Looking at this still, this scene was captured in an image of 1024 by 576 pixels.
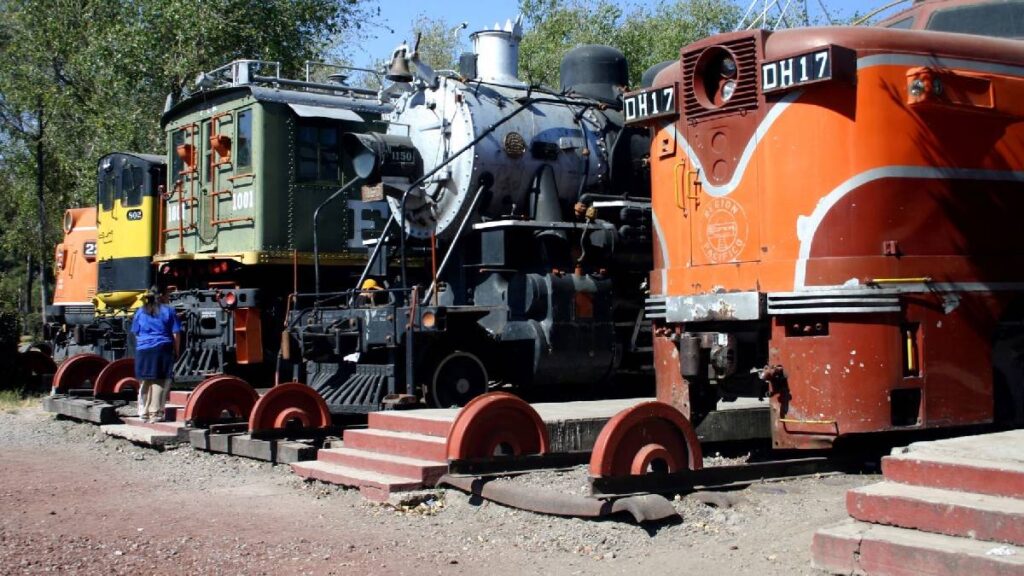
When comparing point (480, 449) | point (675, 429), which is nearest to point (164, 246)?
point (480, 449)

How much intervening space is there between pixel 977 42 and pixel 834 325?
7.69ft

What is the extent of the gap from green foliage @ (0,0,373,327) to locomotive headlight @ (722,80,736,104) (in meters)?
18.3

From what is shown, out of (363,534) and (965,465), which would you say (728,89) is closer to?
(965,465)

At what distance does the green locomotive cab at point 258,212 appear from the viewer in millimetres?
14023

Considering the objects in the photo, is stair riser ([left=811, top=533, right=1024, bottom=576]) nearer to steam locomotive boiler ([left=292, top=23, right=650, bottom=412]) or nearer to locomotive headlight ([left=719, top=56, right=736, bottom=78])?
locomotive headlight ([left=719, top=56, right=736, bottom=78])

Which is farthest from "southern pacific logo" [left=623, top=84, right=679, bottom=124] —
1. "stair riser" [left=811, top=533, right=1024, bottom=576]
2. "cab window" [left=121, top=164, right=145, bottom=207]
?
"cab window" [left=121, top=164, right=145, bottom=207]

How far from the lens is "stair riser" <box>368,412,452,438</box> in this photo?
8441 mm

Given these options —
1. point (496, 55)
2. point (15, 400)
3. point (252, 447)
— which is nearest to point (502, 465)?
point (252, 447)

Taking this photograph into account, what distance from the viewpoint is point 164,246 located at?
653 inches

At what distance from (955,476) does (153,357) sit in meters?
9.01

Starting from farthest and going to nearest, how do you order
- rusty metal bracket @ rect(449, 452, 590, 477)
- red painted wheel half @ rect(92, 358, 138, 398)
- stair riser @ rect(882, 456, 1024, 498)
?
red painted wheel half @ rect(92, 358, 138, 398)
rusty metal bracket @ rect(449, 452, 590, 477)
stair riser @ rect(882, 456, 1024, 498)

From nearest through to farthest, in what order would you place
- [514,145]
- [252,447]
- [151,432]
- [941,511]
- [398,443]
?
[941,511] → [398,443] → [252,447] → [151,432] → [514,145]

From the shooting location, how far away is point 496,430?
788 cm

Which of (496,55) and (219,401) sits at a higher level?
(496,55)
